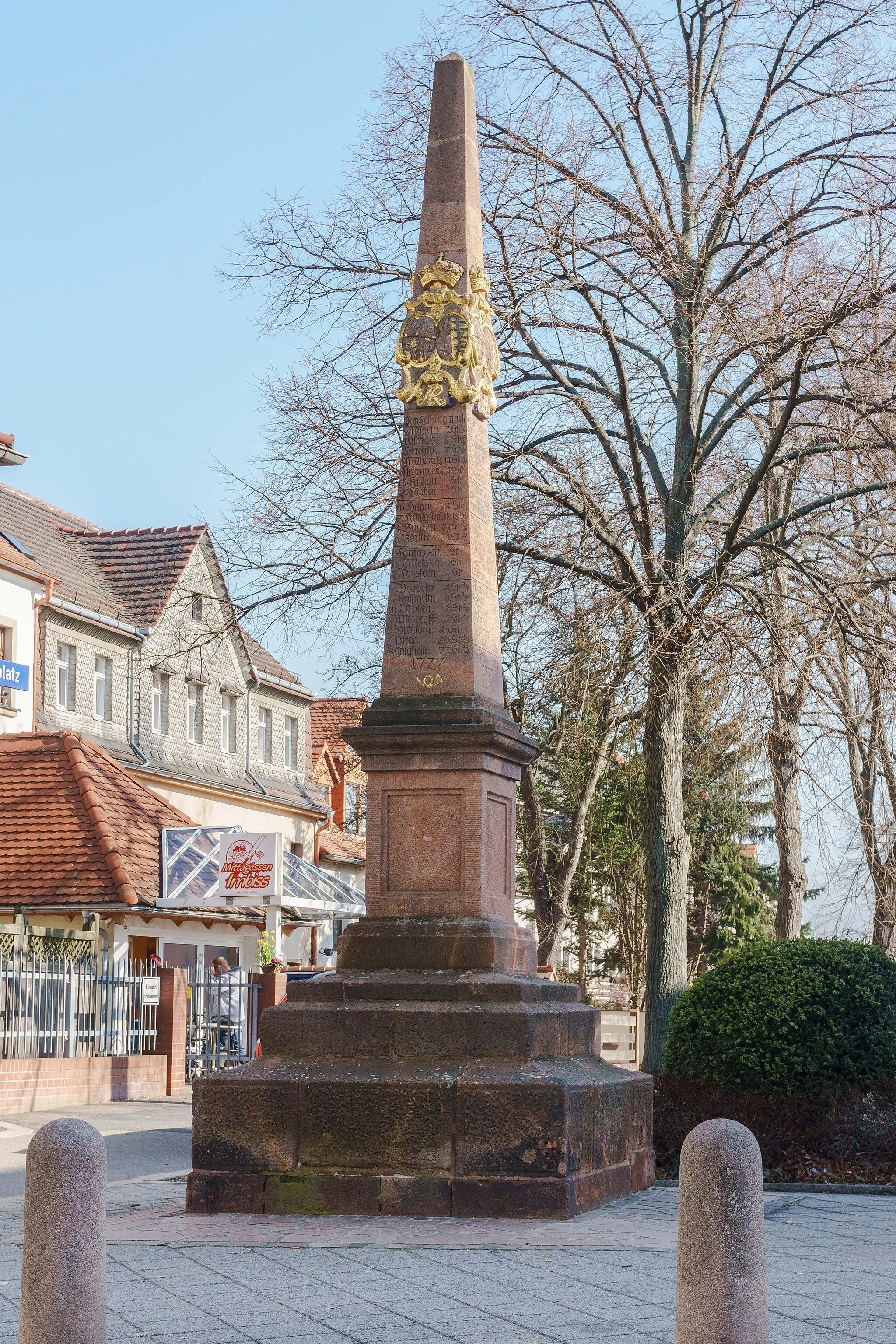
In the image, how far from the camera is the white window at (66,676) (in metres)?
30.6

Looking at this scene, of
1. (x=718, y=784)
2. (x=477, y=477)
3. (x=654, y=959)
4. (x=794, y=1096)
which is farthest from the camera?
(x=718, y=784)

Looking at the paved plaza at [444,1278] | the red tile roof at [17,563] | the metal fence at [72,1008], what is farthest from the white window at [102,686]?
the paved plaza at [444,1278]

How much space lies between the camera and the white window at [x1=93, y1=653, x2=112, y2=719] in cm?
3198

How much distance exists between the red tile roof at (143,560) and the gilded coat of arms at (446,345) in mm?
23045

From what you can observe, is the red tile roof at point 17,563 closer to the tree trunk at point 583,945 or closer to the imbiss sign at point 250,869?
the imbiss sign at point 250,869

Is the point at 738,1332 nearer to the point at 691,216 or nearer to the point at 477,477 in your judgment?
the point at 477,477

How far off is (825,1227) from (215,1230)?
3.31 m

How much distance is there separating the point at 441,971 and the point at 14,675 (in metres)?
19.0

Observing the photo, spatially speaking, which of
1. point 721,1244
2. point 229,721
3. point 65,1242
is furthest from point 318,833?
point 721,1244

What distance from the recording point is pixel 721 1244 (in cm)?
464

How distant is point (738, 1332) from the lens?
457 centimetres

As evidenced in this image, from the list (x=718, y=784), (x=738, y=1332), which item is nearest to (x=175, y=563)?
(x=718, y=784)

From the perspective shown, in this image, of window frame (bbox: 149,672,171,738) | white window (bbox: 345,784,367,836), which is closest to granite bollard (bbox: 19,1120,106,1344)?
white window (bbox: 345,784,367,836)

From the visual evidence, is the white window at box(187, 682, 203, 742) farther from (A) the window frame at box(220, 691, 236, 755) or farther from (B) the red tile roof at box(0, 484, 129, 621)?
(B) the red tile roof at box(0, 484, 129, 621)
